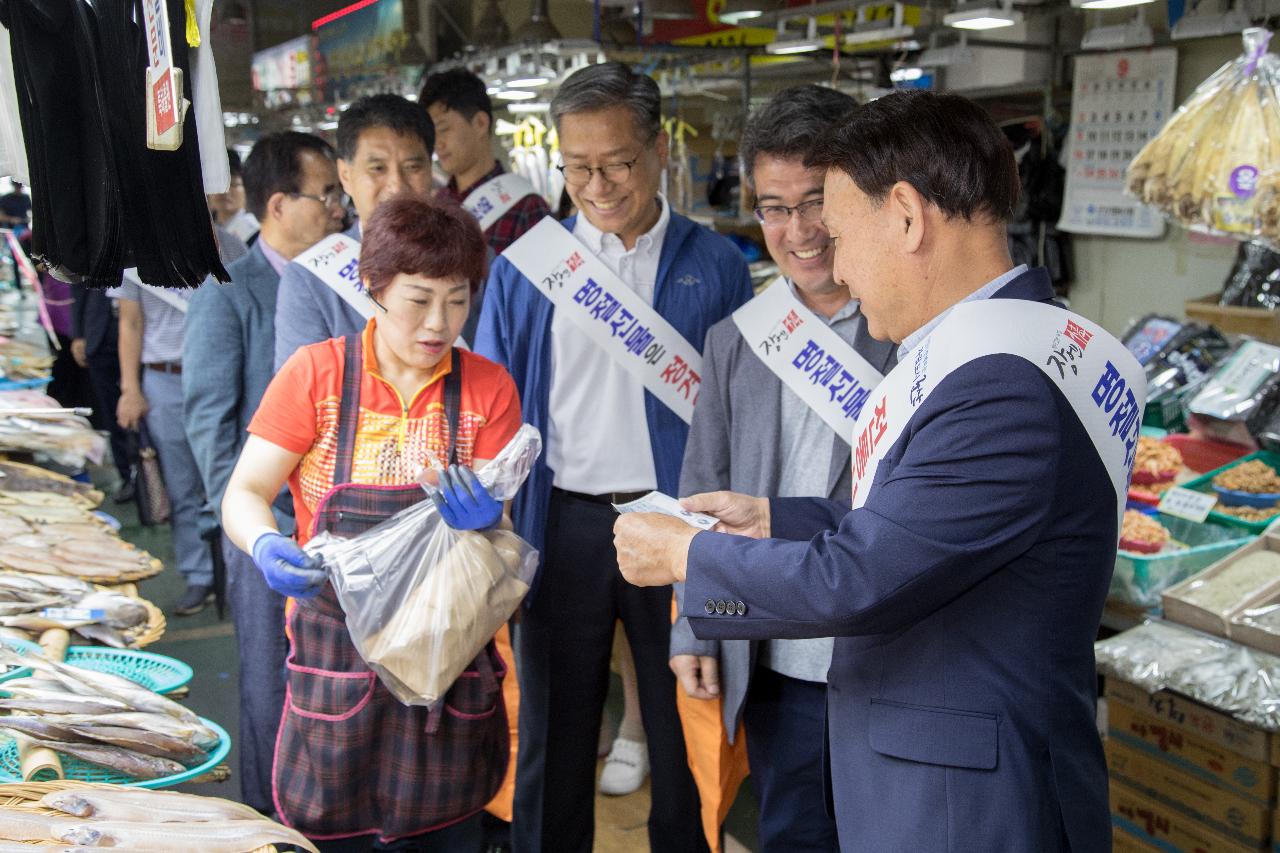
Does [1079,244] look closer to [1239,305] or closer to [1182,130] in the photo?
[1239,305]

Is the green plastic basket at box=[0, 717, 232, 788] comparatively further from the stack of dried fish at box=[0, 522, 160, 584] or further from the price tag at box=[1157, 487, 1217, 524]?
the price tag at box=[1157, 487, 1217, 524]

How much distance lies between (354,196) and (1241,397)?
109 inches

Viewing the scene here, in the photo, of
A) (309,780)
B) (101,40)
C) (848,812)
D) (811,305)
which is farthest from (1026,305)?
(309,780)

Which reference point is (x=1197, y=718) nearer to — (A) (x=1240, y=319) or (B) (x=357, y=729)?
(B) (x=357, y=729)

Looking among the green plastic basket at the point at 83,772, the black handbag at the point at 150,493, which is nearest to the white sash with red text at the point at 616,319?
the green plastic basket at the point at 83,772

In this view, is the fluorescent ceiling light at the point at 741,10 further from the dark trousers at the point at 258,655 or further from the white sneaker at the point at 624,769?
the dark trousers at the point at 258,655

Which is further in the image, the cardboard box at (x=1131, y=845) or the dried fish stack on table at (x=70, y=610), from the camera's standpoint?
the cardboard box at (x=1131, y=845)

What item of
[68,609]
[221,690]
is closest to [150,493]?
[221,690]

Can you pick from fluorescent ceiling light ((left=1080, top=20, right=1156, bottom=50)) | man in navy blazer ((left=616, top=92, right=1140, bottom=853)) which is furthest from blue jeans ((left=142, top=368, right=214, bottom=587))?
fluorescent ceiling light ((left=1080, top=20, right=1156, bottom=50))

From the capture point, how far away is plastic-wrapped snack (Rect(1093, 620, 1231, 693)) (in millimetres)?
2633

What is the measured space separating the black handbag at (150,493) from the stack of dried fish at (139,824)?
194 inches

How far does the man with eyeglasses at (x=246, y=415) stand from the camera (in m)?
3.06

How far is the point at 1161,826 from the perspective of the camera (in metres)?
2.82

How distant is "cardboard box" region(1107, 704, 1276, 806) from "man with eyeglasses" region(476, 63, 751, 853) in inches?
41.7
